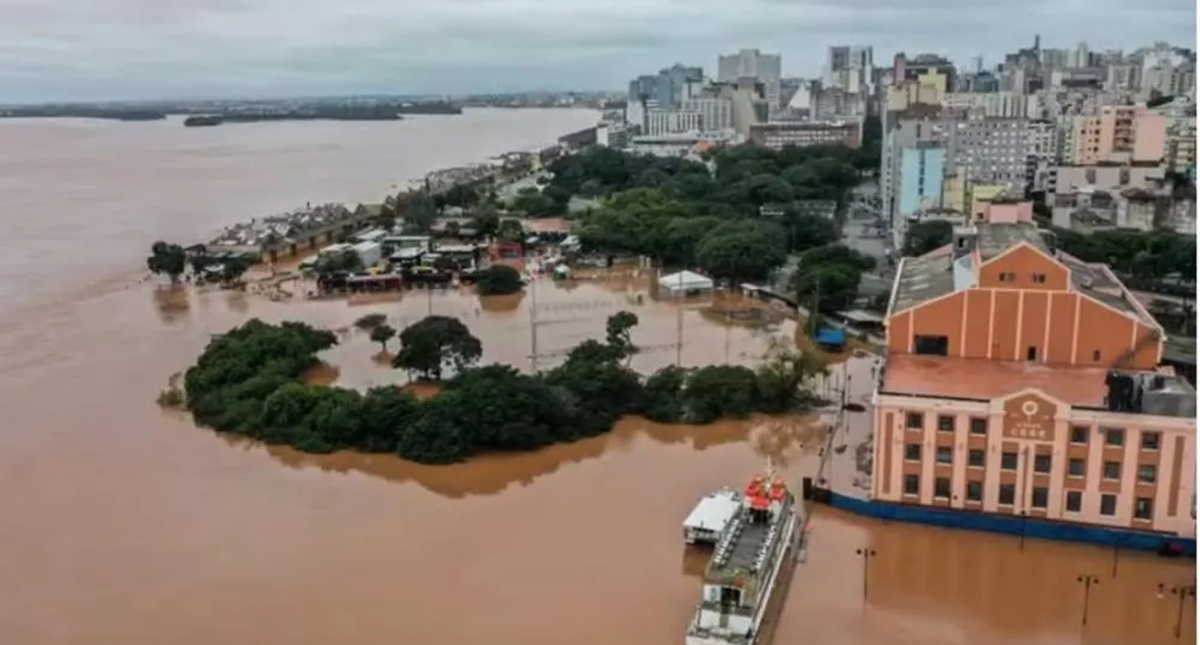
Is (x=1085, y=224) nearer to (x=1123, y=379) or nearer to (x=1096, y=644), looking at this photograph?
(x=1123, y=379)

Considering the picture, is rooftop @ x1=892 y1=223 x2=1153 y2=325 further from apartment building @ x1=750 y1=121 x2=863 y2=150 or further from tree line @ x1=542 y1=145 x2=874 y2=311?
apartment building @ x1=750 y1=121 x2=863 y2=150

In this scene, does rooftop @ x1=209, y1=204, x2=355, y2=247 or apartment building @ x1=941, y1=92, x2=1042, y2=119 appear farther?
apartment building @ x1=941, y1=92, x2=1042, y2=119

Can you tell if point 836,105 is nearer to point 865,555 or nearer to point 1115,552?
point 1115,552

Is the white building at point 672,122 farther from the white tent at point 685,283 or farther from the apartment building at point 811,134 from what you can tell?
the white tent at point 685,283

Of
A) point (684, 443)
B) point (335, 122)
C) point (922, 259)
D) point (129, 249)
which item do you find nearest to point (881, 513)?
point (684, 443)

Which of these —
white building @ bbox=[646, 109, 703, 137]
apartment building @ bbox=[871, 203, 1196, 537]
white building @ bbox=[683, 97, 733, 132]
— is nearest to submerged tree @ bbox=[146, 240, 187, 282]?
apartment building @ bbox=[871, 203, 1196, 537]

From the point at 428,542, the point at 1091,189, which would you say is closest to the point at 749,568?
the point at 428,542

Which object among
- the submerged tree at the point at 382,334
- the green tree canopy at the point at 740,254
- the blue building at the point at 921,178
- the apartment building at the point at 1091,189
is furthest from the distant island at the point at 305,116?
the submerged tree at the point at 382,334
